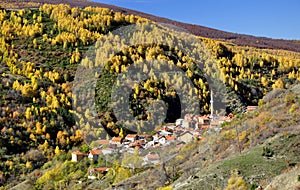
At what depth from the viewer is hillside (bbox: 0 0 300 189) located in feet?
71.8

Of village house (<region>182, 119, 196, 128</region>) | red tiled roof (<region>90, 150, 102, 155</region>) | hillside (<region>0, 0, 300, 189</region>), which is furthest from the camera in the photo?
village house (<region>182, 119, 196, 128</region>)

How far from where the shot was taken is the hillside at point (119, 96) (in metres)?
21.9

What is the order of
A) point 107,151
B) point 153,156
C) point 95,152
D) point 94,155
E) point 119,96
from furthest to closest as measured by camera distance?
1. point 119,96
2. point 107,151
3. point 95,152
4. point 94,155
5. point 153,156

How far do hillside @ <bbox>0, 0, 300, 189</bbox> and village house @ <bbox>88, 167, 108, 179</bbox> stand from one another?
2.33 ft

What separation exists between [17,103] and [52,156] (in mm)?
12860

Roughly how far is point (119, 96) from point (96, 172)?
28.0m

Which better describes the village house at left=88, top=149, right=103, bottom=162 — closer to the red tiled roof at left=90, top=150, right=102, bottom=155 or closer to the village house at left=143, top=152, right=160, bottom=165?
the red tiled roof at left=90, top=150, right=102, bottom=155

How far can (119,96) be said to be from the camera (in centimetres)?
5653

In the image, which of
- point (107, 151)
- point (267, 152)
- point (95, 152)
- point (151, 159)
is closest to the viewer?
point (267, 152)

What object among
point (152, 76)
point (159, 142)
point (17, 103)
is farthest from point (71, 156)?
point (152, 76)

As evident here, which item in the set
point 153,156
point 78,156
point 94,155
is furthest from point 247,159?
point 78,156

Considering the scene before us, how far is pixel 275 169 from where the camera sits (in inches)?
600

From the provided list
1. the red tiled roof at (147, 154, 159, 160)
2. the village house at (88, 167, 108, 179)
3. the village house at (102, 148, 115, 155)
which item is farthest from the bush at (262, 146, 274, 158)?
the village house at (102, 148, 115, 155)

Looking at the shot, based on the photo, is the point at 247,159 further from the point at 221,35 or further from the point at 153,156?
the point at 221,35
